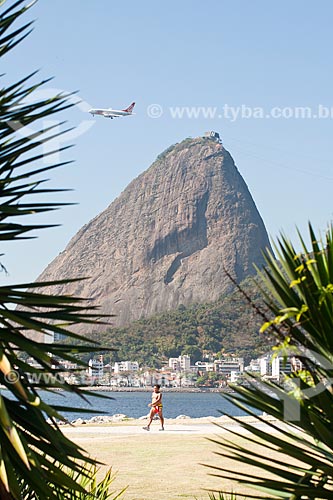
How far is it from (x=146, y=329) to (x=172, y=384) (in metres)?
13.7

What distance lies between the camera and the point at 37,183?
176 inches

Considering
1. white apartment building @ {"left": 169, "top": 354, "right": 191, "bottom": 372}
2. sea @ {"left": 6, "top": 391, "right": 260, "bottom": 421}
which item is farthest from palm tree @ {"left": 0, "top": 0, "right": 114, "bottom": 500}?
white apartment building @ {"left": 169, "top": 354, "right": 191, "bottom": 372}

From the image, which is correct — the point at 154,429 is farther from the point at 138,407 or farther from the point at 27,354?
the point at 138,407

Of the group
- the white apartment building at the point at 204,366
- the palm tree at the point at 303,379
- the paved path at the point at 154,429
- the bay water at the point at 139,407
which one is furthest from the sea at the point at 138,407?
the white apartment building at the point at 204,366

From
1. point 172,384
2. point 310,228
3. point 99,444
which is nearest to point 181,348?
point 172,384

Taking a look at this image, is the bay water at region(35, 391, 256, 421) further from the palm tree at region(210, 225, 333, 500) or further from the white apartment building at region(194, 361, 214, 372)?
the palm tree at region(210, 225, 333, 500)

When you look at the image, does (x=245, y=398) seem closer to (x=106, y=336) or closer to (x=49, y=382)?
(x=49, y=382)

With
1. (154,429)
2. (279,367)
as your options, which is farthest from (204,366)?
(279,367)

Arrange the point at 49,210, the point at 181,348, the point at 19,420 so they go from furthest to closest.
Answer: the point at 181,348 → the point at 49,210 → the point at 19,420

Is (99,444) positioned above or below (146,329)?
below

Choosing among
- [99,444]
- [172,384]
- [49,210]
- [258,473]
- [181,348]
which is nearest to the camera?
[49,210]

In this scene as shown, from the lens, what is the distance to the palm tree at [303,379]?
408cm

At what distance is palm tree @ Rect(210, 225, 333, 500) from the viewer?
408 cm

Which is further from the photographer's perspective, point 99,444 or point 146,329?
point 146,329
